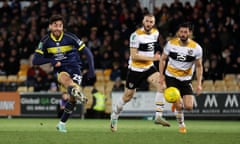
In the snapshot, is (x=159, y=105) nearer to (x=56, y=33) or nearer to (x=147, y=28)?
(x=147, y=28)

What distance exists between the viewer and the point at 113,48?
2583cm

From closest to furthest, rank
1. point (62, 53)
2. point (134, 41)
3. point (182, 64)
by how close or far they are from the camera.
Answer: point (62, 53) < point (182, 64) < point (134, 41)

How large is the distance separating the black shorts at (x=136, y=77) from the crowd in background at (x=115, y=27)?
8.46 metres

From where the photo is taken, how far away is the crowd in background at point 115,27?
78.7ft

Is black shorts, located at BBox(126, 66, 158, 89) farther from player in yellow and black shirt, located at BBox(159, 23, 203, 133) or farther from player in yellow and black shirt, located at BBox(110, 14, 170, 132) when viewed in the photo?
player in yellow and black shirt, located at BBox(159, 23, 203, 133)

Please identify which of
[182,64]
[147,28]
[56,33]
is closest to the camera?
[56,33]

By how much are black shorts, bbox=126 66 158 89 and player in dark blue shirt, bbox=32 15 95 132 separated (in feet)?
4.40

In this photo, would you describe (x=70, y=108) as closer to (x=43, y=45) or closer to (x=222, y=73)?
(x=43, y=45)

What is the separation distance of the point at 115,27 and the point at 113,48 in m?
1.27

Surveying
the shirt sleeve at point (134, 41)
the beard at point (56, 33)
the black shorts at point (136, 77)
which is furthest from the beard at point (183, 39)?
the beard at point (56, 33)

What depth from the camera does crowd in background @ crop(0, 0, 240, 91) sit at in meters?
24.0

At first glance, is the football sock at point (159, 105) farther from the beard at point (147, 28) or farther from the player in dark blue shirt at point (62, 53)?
the player in dark blue shirt at point (62, 53)

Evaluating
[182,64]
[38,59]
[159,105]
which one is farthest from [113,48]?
[38,59]

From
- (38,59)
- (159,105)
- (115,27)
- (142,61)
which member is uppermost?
(115,27)
